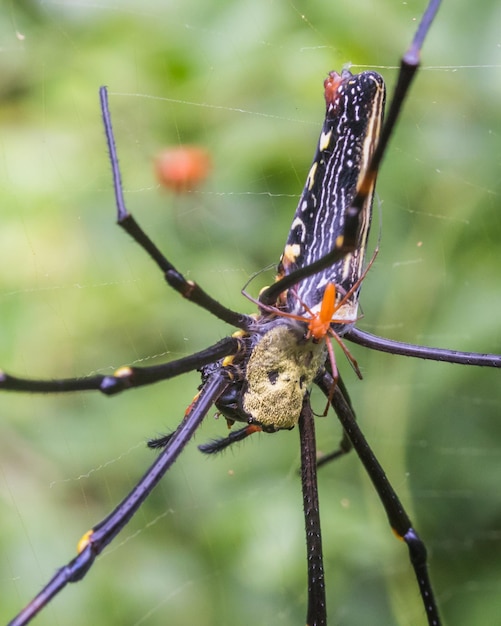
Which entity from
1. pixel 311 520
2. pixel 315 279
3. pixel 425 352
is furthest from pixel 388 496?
pixel 315 279

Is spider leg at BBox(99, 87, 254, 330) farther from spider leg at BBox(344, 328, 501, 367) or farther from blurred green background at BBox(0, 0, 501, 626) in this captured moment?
blurred green background at BBox(0, 0, 501, 626)

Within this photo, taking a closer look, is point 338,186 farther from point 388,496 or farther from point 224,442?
point 388,496

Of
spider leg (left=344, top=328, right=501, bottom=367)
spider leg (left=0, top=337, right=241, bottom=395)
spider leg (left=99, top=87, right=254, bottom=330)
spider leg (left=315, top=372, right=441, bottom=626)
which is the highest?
spider leg (left=99, top=87, right=254, bottom=330)

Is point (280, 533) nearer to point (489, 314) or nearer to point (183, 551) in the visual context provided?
point (183, 551)

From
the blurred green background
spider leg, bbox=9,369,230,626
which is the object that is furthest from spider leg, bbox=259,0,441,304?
the blurred green background

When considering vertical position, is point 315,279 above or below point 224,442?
above

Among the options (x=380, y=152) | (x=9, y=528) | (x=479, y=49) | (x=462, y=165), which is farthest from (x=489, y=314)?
(x=9, y=528)

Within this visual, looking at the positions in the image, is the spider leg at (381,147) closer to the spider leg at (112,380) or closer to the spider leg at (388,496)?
the spider leg at (112,380)
